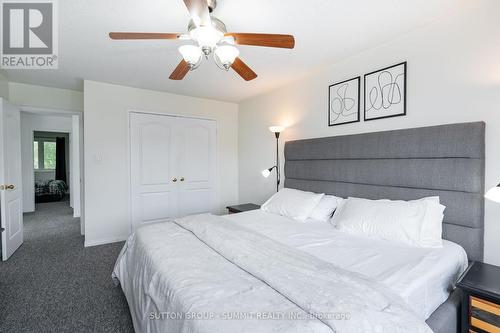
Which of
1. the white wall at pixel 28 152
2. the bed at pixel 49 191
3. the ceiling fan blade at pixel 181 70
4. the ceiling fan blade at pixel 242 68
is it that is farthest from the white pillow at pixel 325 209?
the bed at pixel 49 191

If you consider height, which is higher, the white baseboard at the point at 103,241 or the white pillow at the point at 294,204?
the white pillow at the point at 294,204

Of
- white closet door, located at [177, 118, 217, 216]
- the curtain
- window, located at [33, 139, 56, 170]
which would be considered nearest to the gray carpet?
white closet door, located at [177, 118, 217, 216]

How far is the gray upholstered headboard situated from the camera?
185 cm

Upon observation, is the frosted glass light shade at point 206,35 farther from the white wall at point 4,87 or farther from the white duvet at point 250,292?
the white wall at point 4,87

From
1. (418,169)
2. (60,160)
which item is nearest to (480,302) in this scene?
(418,169)

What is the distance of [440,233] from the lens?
1865 millimetres

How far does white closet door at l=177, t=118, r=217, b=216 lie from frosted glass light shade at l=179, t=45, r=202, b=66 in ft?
8.99

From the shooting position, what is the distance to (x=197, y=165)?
4551mm

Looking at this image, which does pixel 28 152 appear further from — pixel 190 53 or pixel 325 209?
pixel 325 209

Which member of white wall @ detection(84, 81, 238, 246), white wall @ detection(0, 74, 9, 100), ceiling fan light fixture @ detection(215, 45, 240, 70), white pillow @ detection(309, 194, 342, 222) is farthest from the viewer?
white wall @ detection(84, 81, 238, 246)

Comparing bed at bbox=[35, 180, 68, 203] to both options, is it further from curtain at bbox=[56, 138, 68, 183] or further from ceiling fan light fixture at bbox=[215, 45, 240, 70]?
ceiling fan light fixture at bbox=[215, 45, 240, 70]

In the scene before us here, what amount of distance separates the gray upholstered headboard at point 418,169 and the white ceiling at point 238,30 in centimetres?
93

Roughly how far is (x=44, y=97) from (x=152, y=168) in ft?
6.26

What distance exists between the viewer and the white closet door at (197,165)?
441 cm
